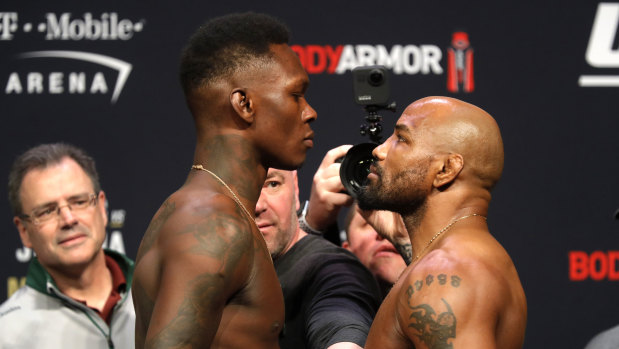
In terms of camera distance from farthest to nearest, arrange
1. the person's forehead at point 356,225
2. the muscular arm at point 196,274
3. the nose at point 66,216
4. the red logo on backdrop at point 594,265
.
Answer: the red logo on backdrop at point 594,265, the person's forehead at point 356,225, the nose at point 66,216, the muscular arm at point 196,274

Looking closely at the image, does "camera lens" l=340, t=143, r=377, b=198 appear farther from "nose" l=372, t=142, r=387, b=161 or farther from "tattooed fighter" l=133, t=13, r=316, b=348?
"tattooed fighter" l=133, t=13, r=316, b=348

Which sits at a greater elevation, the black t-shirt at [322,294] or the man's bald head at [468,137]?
the man's bald head at [468,137]

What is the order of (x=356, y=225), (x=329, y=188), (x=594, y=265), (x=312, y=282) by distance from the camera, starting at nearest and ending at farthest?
1. (x=312, y=282)
2. (x=329, y=188)
3. (x=356, y=225)
4. (x=594, y=265)

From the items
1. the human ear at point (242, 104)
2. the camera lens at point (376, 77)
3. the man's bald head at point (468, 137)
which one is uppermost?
the human ear at point (242, 104)

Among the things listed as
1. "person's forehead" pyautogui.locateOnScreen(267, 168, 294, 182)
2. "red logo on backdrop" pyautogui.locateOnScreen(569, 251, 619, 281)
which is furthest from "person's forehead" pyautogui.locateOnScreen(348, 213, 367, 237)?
"red logo on backdrop" pyautogui.locateOnScreen(569, 251, 619, 281)

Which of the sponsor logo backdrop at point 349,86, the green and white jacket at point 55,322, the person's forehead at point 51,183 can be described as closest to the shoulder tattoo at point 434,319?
the green and white jacket at point 55,322

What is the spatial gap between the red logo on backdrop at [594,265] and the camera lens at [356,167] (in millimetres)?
1399

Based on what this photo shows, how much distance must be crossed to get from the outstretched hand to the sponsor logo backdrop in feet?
2.36

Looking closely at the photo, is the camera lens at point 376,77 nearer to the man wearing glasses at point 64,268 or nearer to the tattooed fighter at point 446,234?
the tattooed fighter at point 446,234

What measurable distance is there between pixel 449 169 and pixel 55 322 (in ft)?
4.46

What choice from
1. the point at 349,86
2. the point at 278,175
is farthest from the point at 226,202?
the point at 349,86

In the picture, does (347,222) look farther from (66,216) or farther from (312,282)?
(66,216)

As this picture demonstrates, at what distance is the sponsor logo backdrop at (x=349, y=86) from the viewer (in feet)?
10.3

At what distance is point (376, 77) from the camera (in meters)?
2.11
